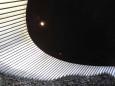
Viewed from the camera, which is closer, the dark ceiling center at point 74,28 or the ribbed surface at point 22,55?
the dark ceiling center at point 74,28

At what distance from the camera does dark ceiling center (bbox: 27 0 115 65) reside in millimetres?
2912

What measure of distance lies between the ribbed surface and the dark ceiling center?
0.80 feet

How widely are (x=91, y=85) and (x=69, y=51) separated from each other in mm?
1853

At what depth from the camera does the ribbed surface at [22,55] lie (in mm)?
3436

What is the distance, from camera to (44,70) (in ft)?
16.3

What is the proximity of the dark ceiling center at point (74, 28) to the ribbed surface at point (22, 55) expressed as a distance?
24 cm

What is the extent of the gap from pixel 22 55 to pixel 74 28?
1.56 meters

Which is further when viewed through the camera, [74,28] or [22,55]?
[22,55]

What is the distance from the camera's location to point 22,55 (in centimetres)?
445

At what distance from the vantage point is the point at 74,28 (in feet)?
10.4

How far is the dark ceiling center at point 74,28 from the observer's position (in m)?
2.91

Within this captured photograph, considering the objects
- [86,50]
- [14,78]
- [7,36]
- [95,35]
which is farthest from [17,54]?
[95,35]

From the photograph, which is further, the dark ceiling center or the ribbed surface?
the ribbed surface

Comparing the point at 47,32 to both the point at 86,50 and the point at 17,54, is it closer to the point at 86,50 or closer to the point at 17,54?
the point at 86,50
